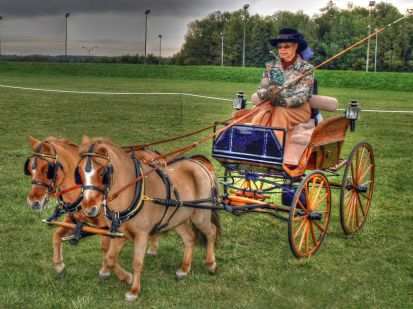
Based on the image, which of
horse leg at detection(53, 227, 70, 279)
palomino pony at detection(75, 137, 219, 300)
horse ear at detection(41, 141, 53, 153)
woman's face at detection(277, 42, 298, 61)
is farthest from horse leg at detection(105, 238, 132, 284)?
woman's face at detection(277, 42, 298, 61)

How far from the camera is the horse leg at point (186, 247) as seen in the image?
19.0ft

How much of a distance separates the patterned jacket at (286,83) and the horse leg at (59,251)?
2983 millimetres

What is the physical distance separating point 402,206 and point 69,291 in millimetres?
6070

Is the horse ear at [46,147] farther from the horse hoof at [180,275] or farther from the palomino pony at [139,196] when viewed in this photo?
the horse hoof at [180,275]

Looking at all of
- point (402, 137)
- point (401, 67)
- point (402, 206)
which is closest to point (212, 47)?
point (401, 67)

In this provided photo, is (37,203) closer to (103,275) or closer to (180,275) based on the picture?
(103,275)

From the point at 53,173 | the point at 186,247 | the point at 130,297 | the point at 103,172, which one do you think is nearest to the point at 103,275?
the point at 130,297

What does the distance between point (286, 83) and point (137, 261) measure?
3169mm

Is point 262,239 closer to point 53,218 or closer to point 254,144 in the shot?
point 254,144

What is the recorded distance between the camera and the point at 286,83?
6.97 metres

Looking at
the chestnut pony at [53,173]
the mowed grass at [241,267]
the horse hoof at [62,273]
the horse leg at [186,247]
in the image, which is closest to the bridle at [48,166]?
the chestnut pony at [53,173]

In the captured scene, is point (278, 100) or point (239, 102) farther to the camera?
point (239, 102)

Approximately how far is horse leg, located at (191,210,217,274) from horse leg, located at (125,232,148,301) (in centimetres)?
80

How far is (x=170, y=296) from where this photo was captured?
5.34 metres
